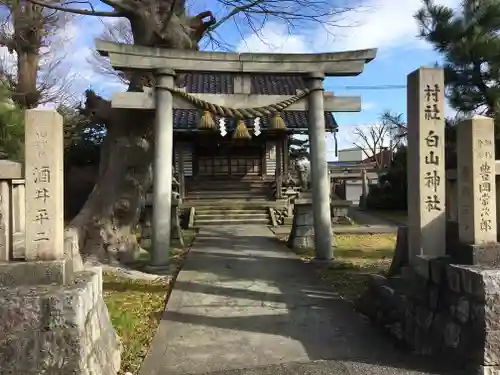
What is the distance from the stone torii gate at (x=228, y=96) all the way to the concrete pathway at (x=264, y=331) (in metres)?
1.01

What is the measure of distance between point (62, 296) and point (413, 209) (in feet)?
11.2

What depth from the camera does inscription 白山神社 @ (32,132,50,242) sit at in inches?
141

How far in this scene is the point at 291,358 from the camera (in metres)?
3.97

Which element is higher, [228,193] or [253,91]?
[253,91]

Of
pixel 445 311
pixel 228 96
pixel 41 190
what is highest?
pixel 228 96

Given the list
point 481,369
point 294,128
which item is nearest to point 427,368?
point 481,369

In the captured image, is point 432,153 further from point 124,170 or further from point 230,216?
point 230,216

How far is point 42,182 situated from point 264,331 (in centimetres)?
262

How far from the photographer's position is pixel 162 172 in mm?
7523

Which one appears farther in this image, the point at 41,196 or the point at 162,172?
the point at 162,172

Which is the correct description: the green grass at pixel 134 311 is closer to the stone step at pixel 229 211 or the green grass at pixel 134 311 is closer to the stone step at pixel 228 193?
the stone step at pixel 229 211

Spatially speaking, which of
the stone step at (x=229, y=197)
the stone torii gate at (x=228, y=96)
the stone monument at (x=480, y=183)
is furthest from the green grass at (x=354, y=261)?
the stone step at (x=229, y=197)

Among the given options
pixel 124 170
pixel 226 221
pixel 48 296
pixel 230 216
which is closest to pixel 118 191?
pixel 124 170

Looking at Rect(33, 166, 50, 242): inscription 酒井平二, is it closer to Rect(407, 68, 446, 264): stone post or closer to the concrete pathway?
the concrete pathway
